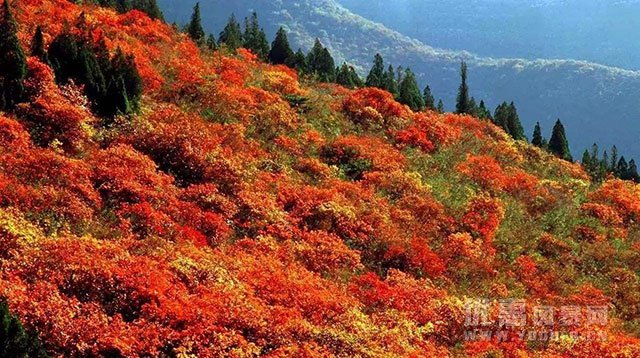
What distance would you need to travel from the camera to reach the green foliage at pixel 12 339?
15.8 m

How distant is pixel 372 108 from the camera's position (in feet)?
177

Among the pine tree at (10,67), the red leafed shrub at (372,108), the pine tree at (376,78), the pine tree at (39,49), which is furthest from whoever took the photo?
the pine tree at (376,78)

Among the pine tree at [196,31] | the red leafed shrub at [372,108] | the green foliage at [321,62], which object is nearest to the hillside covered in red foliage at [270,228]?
the red leafed shrub at [372,108]

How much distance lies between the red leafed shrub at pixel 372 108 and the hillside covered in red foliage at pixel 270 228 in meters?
0.23

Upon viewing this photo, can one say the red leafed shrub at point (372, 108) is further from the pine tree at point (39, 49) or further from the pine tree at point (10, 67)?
the pine tree at point (10, 67)

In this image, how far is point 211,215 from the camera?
28594 mm

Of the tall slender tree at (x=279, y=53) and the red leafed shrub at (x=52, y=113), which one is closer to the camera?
the red leafed shrub at (x=52, y=113)

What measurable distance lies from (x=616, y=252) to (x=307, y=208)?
18015 millimetres

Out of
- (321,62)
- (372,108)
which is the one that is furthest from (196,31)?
(321,62)

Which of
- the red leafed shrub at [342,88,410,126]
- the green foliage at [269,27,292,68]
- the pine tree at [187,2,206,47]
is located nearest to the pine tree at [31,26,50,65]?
the red leafed shrub at [342,88,410,126]

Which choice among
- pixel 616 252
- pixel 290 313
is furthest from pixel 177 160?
pixel 616 252

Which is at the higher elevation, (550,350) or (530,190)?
(530,190)

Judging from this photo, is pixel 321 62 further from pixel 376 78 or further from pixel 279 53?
pixel 279 53

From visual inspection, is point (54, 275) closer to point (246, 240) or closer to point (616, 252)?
point (246, 240)
